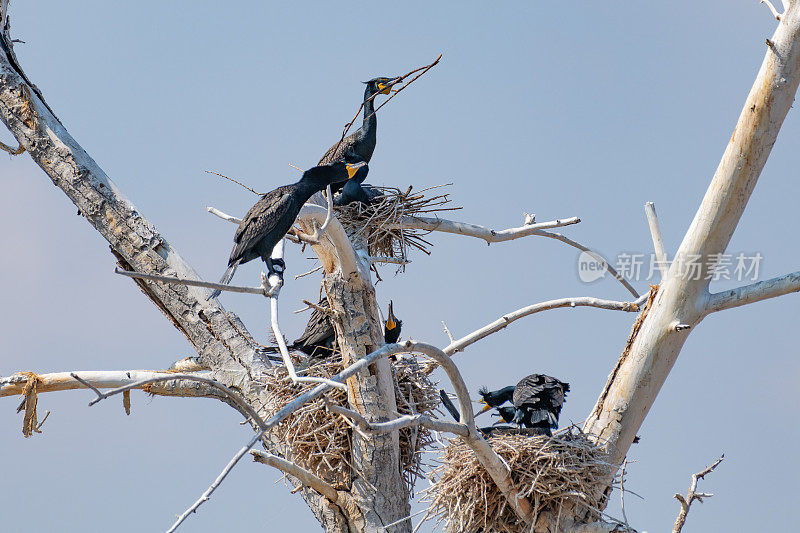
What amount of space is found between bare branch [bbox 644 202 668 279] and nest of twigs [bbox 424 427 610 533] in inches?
42.7

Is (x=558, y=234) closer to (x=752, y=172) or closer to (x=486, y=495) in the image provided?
(x=752, y=172)

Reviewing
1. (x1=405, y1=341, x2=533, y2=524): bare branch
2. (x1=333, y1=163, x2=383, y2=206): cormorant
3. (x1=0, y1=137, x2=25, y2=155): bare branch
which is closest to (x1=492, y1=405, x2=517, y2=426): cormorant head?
(x1=405, y1=341, x2=533, y2=524): bare branch

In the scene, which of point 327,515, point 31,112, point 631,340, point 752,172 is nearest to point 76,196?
point 31,112

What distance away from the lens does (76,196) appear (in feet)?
18.3

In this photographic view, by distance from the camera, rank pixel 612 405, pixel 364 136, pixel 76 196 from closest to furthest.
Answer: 1. pixel 612 405
2. pixel 76 196
3. pixel 364 136

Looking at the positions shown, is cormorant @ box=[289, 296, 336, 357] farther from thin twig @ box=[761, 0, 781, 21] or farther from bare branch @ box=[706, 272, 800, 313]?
thin twig @ box=[761, 0, 781, 21]

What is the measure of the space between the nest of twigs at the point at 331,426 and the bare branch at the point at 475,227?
92 centimetres

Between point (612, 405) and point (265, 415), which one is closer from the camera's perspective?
point (612, 405)

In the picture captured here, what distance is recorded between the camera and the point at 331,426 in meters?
4.78

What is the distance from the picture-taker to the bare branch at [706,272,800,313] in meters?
4.46

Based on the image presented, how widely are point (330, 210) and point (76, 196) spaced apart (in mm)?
2841

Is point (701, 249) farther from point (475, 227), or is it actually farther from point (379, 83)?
point (379, 83)

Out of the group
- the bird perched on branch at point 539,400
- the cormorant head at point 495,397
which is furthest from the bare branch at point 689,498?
the cormorant head at point 495,397

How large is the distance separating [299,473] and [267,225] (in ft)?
4.38
